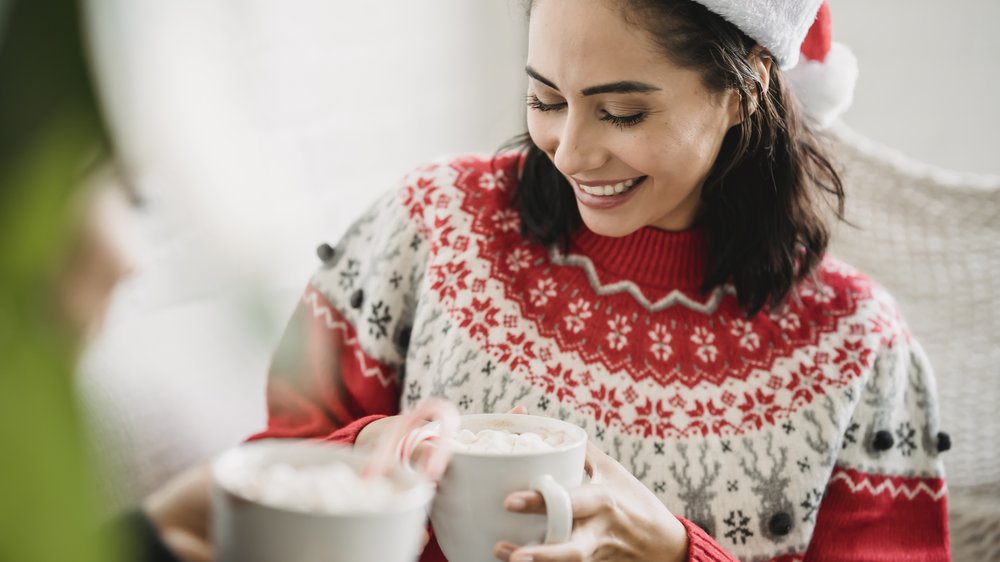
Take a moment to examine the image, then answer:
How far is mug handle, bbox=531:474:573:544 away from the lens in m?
0.63

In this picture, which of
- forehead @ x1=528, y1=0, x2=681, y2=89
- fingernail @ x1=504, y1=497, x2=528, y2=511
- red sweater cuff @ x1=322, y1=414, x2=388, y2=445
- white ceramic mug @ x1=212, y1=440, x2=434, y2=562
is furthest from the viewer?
forehead @ x1=528, y1=0, x2=681, y2=89

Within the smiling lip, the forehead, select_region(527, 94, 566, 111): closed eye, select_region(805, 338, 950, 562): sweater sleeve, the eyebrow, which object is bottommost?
select_region(805, 338, 950, 562): sweater sleeve

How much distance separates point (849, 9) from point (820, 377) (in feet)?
3.61

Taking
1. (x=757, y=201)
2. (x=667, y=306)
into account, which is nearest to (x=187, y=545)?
(x=667, y=306)

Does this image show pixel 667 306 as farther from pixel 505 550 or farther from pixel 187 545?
pixel 187 545

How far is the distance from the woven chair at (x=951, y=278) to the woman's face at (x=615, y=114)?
20.5 inches

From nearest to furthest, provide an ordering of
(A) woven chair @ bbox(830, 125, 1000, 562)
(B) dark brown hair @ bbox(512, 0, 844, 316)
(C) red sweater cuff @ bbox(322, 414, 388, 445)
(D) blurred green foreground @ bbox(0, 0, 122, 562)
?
(D) blurred green foreground @ bbox(0, 0, 122, 562) → (C) red sweater cuff @ bbox(322, 414, 388, 445) → (B) dark brown hair @ bbox(512, 0, 844, 316) → (A) woven chair @ bbox(830, 125, 1000, 562)

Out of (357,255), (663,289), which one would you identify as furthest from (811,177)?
(357,255)

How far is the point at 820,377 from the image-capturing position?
3.85ft

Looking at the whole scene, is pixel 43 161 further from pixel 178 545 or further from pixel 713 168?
pixel 713 168

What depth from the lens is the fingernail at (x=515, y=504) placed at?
24.5 inches

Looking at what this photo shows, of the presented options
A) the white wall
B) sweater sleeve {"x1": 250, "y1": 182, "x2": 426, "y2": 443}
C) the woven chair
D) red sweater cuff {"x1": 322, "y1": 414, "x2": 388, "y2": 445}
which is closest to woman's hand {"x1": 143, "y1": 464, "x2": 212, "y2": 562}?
red sweater cuff {"x1": 322, "y1": 414, "x2": 388, "y2": 445}

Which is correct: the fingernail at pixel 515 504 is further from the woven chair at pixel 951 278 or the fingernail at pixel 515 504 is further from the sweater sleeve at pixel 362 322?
the woven chair at pixel 951 278

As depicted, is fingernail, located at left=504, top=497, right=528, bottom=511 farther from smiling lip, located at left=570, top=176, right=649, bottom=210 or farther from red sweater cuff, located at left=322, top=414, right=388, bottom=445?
smiling lip, located at left=570, top=176, right=649, bottom=210
